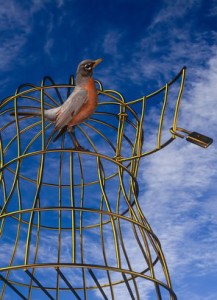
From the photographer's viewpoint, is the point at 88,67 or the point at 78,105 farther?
the point at 88,67

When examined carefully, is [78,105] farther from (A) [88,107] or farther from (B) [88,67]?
(B) [88,67]

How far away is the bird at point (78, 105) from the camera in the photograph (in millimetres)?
2082

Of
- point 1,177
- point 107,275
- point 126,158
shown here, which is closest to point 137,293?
point 107,275

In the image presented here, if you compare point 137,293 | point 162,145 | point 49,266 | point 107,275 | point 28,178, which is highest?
point 28,178

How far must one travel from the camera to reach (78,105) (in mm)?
2072

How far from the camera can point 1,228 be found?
7.75 feet

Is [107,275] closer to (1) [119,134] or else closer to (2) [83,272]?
(2) [83,272]

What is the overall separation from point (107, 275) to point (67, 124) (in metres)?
0.81

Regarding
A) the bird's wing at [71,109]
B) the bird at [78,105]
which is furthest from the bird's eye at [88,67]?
the bird's wing at [71,109]

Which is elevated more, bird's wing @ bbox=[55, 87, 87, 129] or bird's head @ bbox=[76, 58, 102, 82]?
bird's head @ bbox=[76, 58, 102, 82]

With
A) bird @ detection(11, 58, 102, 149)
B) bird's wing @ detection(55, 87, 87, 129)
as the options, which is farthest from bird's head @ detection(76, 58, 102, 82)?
bird's wing @ detection(55, 87, 87, 129)

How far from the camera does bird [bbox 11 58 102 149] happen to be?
2.08m

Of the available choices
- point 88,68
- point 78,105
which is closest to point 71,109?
point 78,105

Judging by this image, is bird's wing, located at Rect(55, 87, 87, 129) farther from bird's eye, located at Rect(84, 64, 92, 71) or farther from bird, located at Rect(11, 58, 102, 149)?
bird's eye, located at Rect(84, 64, 92, 71)
